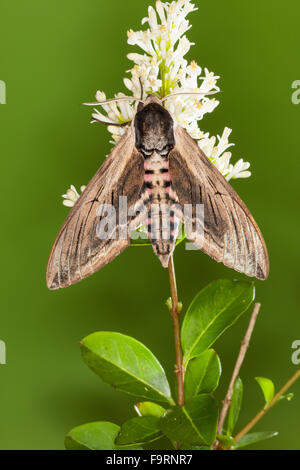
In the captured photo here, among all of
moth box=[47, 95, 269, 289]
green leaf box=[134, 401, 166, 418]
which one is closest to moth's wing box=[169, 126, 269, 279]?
moth box=[47, 95, 269, 289]

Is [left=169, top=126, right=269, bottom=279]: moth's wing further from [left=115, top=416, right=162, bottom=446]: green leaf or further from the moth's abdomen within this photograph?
[left=115, top=416, right=162, bottom=446]: green leaf

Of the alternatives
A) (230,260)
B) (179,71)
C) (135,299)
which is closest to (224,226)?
(230,260)

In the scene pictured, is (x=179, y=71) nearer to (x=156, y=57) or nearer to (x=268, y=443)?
(x=156, y=57)

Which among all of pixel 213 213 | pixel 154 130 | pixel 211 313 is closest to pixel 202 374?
pixel 211 313

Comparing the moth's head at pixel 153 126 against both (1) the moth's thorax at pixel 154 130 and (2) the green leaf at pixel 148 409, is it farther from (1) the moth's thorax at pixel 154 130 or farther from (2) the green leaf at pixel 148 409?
(2) the green leaf at pixel 148 409

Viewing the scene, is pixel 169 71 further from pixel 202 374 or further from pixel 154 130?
pixel 202 374

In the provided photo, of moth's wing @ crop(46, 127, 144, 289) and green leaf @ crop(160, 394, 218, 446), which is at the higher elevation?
moth's wing @ crop(46, 127, 144, 289)
